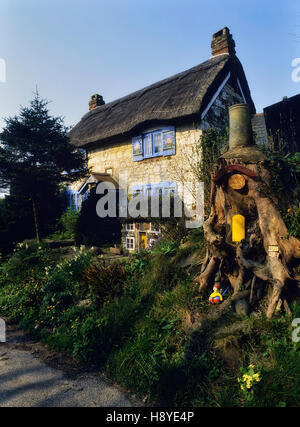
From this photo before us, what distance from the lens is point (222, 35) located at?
469 inches

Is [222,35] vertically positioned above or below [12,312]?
above

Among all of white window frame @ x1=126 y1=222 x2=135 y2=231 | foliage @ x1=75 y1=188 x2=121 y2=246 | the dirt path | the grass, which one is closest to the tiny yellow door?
the grass

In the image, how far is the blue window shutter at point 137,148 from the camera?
11.6 metres

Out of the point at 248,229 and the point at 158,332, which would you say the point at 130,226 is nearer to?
the point at 248,229

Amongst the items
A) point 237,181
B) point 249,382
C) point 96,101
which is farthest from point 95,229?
point 96,101

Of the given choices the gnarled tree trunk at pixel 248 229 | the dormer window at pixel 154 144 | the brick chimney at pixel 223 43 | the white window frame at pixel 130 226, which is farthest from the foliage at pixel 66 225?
the brick chimney at pixel 223 43

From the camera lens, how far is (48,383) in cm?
319

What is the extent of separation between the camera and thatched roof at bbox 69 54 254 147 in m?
9.81

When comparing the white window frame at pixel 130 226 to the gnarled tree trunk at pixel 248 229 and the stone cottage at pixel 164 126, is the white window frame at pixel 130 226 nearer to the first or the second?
the stone cottage at pixel 164 126

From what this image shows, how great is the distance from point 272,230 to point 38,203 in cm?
928

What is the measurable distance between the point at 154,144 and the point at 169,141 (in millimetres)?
868

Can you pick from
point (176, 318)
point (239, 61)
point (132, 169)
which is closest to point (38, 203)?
point (132, 169)
